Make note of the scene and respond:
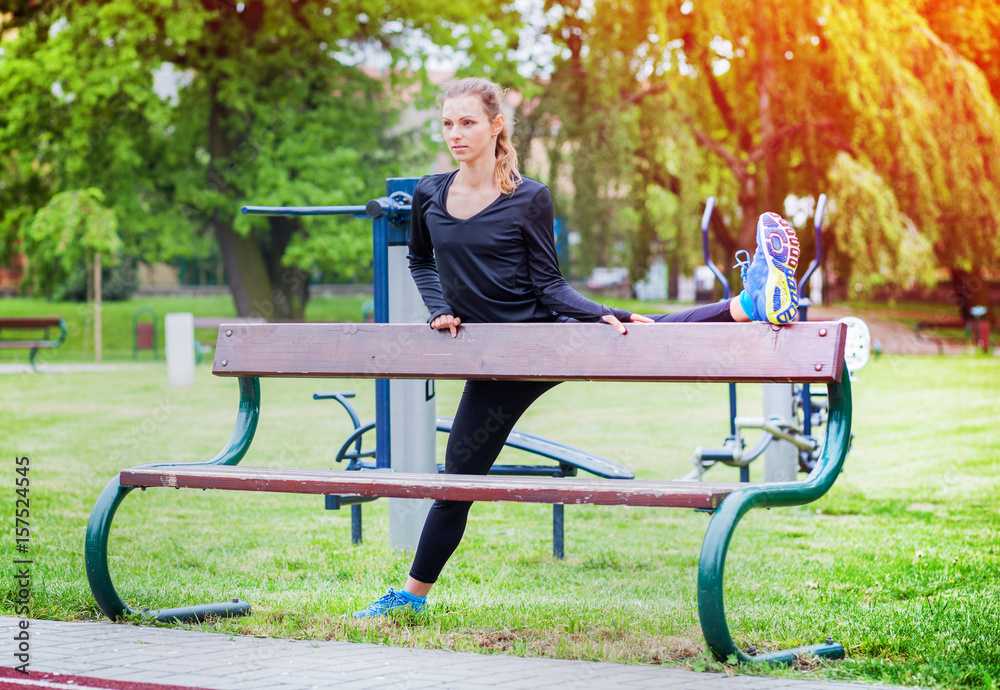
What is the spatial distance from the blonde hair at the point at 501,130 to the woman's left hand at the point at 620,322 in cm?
50

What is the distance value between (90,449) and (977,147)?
53.5ft

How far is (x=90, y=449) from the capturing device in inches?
349

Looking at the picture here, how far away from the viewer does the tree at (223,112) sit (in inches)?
903

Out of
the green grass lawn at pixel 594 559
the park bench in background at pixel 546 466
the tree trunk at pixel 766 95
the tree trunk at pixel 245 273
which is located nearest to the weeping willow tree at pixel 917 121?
the tree trunk at pixel 766 95

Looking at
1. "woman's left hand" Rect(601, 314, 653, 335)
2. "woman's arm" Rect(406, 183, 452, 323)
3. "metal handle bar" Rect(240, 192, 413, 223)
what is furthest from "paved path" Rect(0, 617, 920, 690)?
"metal handle bar" Rect(240, 192, 413, 223)

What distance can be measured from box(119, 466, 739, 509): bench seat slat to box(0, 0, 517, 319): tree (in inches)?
783

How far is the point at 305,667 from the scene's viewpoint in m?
3.14

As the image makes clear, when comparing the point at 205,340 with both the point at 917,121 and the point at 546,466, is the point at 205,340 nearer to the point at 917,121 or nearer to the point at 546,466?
the point at 917,121

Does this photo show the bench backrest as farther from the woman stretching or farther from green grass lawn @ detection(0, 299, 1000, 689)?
green grass lawn @ detection(0, 299, 1000, 689)

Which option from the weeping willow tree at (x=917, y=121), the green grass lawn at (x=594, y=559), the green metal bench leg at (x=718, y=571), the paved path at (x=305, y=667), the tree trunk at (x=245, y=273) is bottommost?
the green grass lawn at (x=594, y=559)

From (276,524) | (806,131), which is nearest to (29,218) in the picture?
(806,131)

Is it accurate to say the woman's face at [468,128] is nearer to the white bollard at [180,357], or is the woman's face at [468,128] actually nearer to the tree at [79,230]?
the white bollard at [180,357]

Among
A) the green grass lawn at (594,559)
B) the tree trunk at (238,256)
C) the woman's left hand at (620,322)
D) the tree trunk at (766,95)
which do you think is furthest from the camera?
the tree trunk at (238,256)

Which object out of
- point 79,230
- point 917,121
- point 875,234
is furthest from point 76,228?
point 917,121
